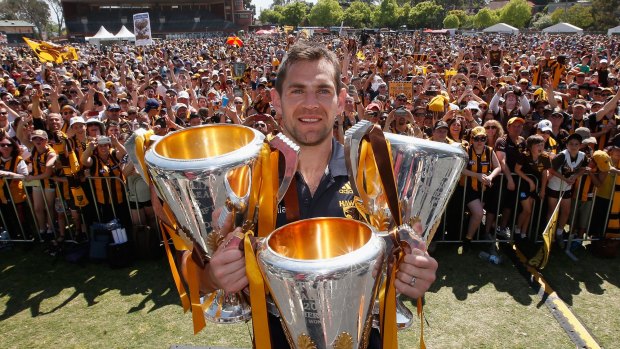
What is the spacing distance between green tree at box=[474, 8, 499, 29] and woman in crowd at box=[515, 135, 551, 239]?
7690 centimetres

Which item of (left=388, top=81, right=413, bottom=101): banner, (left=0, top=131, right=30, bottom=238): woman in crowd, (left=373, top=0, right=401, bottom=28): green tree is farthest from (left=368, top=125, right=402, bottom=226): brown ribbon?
(left=373, top=0, right=401, bottom=28): green tree

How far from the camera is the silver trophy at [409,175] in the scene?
1596 millimetres

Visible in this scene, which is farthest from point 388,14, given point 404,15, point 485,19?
point 485,19

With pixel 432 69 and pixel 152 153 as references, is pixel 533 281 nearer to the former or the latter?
pixel 152 153

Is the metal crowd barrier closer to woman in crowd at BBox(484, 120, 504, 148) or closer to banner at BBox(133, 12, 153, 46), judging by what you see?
woman in crowd at BBox(484, 120, 504, 148)

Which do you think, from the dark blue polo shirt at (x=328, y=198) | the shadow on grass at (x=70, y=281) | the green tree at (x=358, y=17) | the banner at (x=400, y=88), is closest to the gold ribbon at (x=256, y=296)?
the dark blue polo shirt at (x=328, y=198)

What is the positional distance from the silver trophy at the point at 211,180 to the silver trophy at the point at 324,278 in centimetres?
23

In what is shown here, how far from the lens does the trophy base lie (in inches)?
68.8

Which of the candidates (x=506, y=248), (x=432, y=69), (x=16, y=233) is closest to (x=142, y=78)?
(x=16, y=233)

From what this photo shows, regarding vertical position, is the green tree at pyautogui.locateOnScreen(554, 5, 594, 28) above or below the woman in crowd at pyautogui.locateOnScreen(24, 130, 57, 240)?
above

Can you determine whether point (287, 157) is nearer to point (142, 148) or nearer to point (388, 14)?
point (142, 148)

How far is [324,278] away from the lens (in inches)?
47.0

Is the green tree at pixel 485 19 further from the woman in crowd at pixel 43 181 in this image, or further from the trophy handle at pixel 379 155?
the trophy handle at pixel 379 155

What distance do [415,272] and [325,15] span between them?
95475 millimetres
